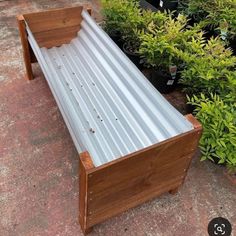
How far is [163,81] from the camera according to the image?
2.55m

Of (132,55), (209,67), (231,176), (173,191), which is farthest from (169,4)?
(173,191)

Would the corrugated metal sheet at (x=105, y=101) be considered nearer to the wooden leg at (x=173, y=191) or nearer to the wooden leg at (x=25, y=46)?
the wooden leg at (x=25, y=46)

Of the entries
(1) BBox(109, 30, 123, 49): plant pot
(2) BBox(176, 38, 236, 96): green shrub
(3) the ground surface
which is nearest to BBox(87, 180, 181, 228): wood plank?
(3) the ground surface

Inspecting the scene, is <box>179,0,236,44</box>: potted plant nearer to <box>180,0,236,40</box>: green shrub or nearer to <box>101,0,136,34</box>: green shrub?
<box>180,0,236,40</box>: green shrub

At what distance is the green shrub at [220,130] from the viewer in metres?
1.77

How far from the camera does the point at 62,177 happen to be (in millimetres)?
1977

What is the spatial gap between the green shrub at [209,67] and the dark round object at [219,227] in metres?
0.90

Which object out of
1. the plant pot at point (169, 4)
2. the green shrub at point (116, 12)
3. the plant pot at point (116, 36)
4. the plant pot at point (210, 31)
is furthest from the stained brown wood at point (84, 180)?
the plant pot at point (169, 4)

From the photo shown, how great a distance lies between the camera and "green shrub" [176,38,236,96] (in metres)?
2.05

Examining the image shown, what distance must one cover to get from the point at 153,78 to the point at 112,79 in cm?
57

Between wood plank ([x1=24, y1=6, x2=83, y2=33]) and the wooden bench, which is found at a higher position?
wood plank ([x1=24, y1=6, x2=83, y2=33])

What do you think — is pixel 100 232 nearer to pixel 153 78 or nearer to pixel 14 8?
pixel 153 78

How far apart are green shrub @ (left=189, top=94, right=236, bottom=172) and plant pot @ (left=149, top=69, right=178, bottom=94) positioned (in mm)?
691

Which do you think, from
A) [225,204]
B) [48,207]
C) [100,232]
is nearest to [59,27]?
[48,207]
